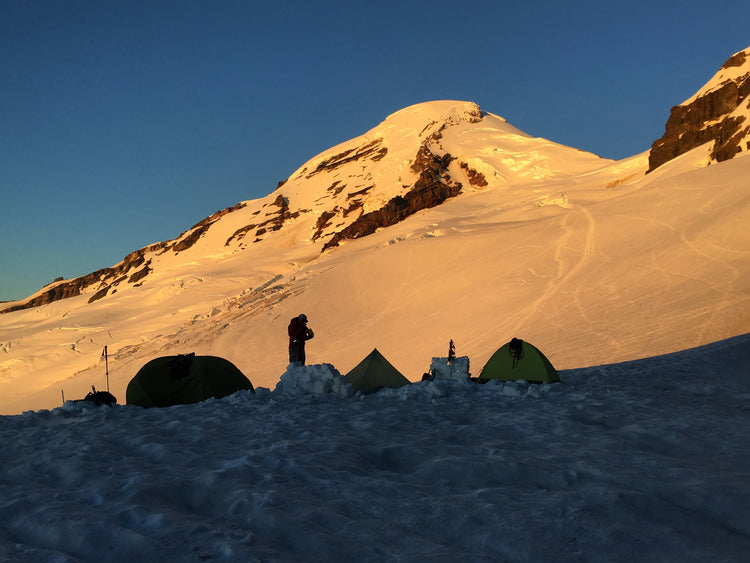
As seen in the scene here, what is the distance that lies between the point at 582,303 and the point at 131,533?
2207 centimetres

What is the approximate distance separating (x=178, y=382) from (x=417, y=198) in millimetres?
60160

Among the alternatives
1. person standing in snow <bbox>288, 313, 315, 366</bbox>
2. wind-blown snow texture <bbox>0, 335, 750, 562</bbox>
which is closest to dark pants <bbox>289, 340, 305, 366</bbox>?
person standing in snow <bbox>288, 313, 315, 366</bbox>

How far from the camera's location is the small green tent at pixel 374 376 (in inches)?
433

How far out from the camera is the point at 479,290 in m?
27.9

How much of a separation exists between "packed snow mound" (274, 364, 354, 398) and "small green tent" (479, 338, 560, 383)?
403cm

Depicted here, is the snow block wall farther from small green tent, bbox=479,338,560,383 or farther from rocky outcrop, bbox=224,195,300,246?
rocky outcrop, bbox=224,195,300,246

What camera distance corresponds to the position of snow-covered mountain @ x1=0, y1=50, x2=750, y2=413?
2116 cm

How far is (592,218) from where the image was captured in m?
34.2

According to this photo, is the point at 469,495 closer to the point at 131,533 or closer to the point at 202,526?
the point at 202,526

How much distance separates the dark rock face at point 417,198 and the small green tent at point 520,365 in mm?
47162

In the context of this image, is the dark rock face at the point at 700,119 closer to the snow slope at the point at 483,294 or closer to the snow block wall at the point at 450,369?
the snow slope at the point at 483,294

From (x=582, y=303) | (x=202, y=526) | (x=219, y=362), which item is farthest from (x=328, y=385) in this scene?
(x=582, y=303)

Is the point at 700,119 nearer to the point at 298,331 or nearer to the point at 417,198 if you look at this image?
the point at 417,198

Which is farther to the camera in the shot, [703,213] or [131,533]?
[703,213]
